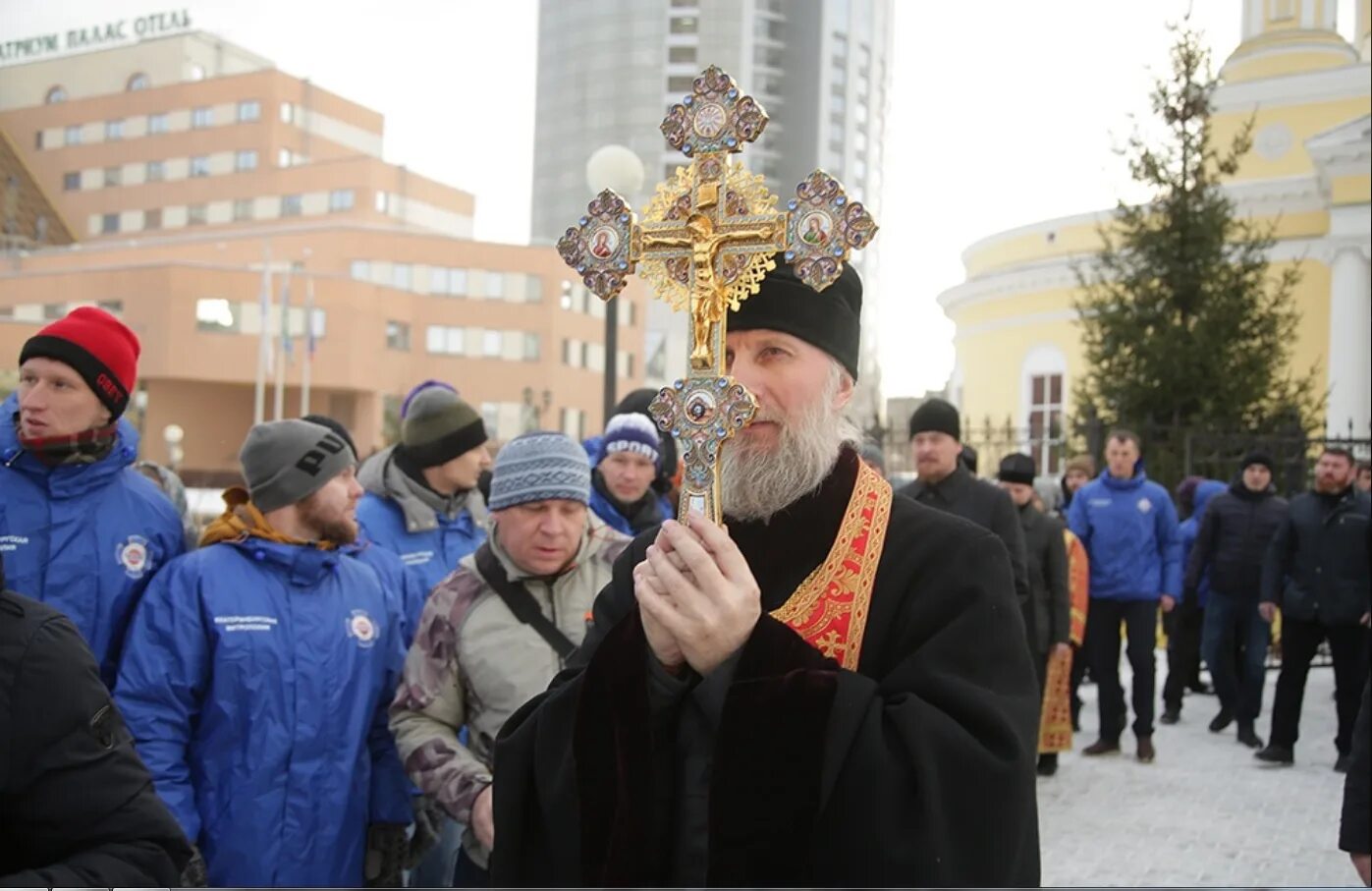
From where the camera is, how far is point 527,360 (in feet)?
191

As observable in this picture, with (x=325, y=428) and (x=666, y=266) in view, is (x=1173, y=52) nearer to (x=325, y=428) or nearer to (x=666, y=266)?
(x=325, y=428)

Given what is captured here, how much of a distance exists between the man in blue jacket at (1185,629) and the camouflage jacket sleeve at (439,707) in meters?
8.41

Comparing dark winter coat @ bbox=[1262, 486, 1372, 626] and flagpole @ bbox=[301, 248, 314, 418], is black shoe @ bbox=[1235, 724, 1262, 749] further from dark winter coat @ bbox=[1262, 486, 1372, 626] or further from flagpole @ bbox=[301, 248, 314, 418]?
flagpole @ bbox=[301, 248, 314, 418]

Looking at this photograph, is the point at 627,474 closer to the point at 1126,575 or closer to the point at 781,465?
the point at 781,465

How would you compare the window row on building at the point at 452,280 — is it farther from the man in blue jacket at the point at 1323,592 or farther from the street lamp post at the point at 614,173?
the man in blue jacket at the point at 1323,592

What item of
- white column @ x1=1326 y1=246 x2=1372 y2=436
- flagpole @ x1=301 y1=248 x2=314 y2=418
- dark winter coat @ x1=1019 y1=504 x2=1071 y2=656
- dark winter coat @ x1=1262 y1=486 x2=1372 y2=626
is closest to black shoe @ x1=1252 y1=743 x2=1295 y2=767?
dark winter coat @ x1=1262 y1=486 x2=1372 y2=626

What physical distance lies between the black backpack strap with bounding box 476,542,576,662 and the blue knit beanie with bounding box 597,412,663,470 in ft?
8.06

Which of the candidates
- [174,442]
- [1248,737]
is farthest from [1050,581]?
[174,442]

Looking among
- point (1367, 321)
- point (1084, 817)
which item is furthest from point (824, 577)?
point (1367, 321)

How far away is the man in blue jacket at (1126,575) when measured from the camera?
9.39 m

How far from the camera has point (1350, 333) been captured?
959 inches

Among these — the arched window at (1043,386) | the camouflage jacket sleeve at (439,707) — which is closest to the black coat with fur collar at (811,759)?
the camouflage jacket sleeve at (439,707)

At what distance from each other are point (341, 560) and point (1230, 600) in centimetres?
868

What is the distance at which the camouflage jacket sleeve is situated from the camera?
11.6 feet
